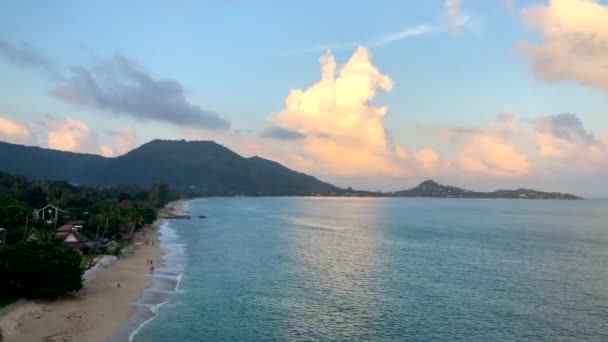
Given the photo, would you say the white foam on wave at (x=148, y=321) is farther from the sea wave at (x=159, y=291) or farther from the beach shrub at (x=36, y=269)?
the beach shrub at (x=36, y=269)

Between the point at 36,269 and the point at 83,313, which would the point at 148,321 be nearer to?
the point at 83,313

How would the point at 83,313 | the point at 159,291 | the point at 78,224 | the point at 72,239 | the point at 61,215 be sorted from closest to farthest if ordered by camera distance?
the point at 83,313, the point at 159,291, the point at 72,239, the point at 78,224, the point at 61,215

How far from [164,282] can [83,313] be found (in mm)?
16030

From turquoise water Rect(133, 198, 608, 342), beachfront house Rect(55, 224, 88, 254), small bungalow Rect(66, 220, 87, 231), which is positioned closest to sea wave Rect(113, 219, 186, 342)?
turquoise water Rect(133, 198, 608, 342)

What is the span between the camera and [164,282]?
55500mm

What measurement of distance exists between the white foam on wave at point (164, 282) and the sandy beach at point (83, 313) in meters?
1.02

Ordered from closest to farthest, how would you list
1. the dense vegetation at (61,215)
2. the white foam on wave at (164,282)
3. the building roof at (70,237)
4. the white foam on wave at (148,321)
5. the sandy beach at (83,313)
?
the sandy beach at (83,313) < the white foam on wave at (148,321) < the white foam on wave at (164,282) < the dense vegetation at (61,215) < the building roof at (70,237)

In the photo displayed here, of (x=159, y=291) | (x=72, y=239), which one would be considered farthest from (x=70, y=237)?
(x=159, y=291)

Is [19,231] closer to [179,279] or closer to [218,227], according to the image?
[179,279]

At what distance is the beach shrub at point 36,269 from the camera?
39.7 metres

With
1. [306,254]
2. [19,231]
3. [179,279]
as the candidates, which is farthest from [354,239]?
[19,231]

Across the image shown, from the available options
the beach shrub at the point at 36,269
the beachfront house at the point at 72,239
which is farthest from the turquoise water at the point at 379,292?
the beachfront house at the point at 72,239

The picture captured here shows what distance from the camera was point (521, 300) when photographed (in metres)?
49.7

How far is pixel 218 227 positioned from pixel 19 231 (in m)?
69.8
